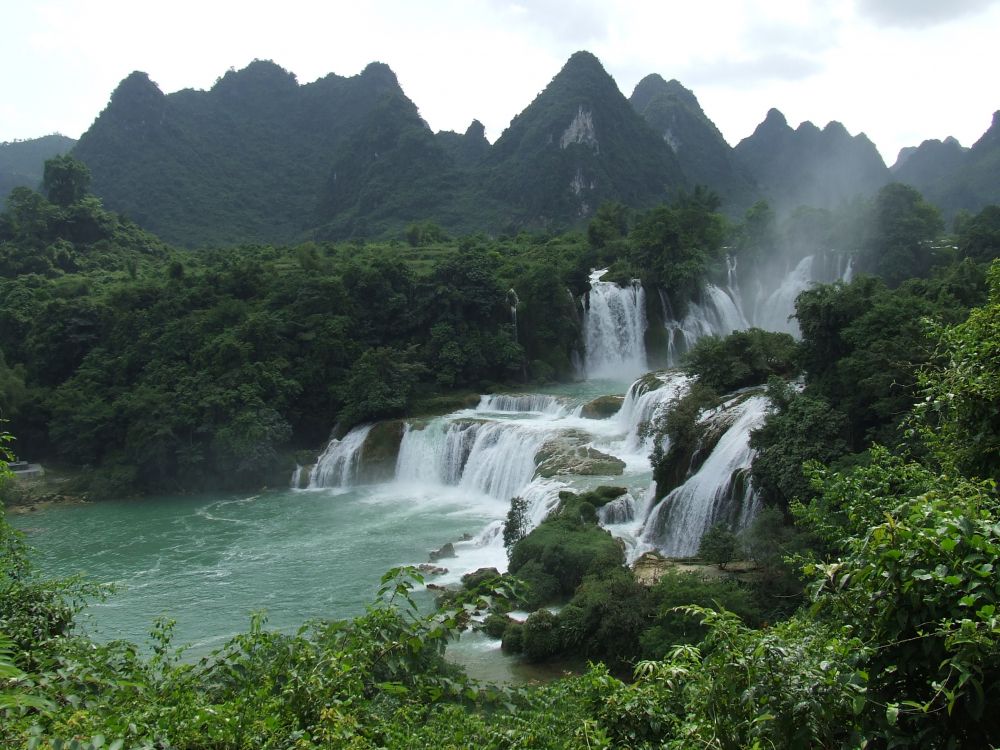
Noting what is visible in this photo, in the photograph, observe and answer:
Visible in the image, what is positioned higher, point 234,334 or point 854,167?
point 854,167

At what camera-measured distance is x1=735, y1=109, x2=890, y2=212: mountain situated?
68188mm

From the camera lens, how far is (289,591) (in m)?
13.6

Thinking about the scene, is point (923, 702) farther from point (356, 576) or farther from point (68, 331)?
point (68, 331)

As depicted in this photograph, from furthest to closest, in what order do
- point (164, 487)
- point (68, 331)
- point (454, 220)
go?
1. point (454, 220)
2. point (68, 331)
3. point (164, 487)

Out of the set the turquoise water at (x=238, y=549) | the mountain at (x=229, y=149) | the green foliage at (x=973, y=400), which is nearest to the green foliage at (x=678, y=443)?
the turquoise water at (x=238, y=549)

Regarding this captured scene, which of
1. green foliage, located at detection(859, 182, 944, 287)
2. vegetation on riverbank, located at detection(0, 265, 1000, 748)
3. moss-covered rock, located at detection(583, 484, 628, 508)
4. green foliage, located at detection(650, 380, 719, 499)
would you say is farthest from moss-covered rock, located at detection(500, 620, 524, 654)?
green foliage, located at detection(859, 182, 944, 287)

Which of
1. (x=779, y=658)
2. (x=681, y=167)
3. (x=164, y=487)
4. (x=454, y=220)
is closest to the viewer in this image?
(x=779, y=658)

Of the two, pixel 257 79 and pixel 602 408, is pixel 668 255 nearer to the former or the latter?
pixel 602 408

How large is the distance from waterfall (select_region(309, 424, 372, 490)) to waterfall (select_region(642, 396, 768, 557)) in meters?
11.3

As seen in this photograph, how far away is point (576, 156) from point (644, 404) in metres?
50.6

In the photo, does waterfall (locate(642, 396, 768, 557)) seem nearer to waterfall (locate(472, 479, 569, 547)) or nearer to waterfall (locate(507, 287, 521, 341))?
waterfall (locate(472, 479, 569, 547))

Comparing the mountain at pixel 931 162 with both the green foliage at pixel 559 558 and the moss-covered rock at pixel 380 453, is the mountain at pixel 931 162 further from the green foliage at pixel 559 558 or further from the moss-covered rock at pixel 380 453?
the green foliage at pixel 559 558

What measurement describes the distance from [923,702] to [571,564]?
9.11 m

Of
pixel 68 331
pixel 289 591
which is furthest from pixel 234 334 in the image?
pixel 289 591
